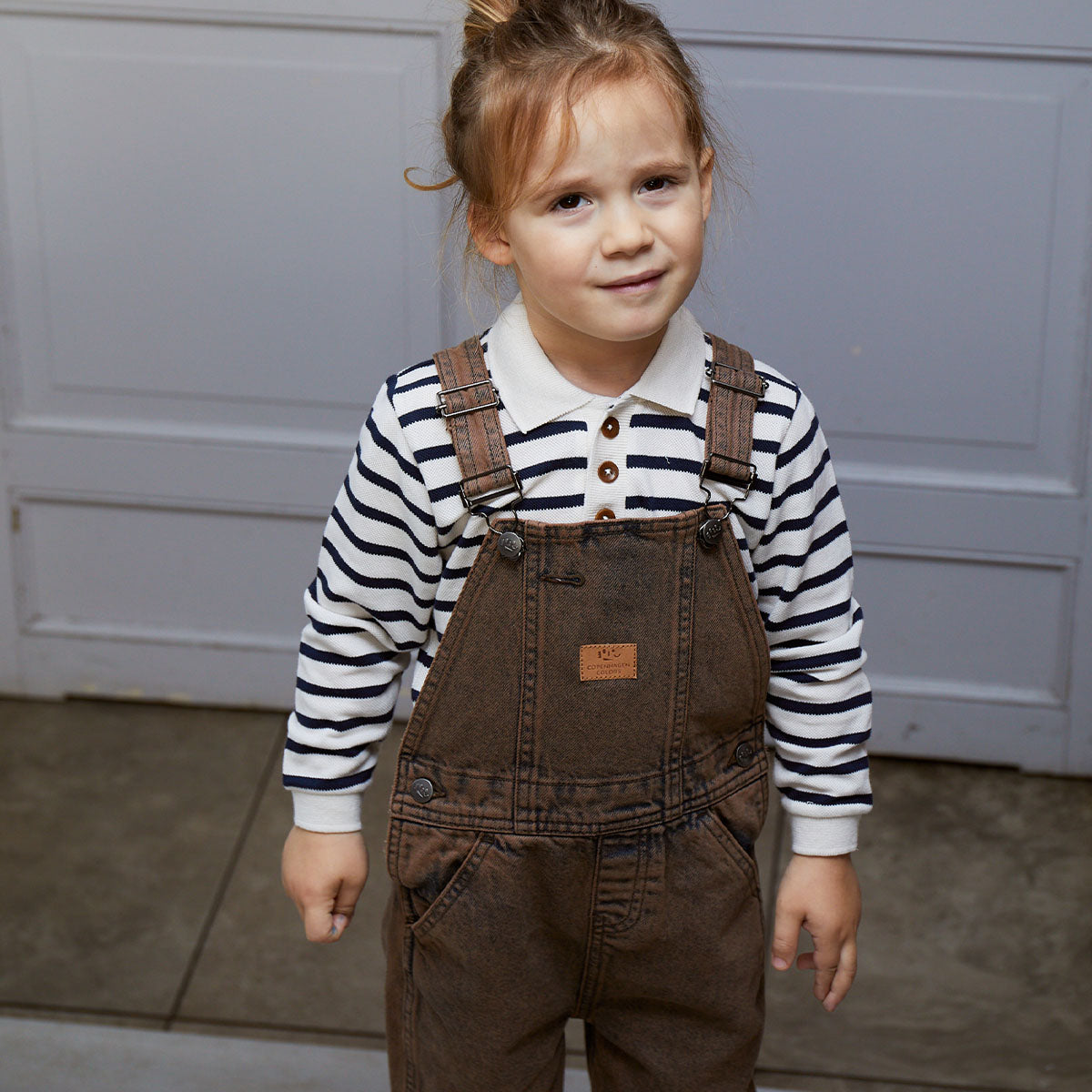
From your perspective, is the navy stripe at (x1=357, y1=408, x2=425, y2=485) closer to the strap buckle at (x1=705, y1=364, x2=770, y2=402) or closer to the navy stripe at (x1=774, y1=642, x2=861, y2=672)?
the strap buckle at (x1=705, y1=364, x2=770, y2=402)

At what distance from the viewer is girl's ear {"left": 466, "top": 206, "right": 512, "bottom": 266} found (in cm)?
108

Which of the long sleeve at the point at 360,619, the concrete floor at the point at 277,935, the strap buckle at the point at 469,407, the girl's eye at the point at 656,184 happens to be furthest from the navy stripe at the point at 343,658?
the concrete floor at the point at 277,935

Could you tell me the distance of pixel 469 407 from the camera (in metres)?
1.06

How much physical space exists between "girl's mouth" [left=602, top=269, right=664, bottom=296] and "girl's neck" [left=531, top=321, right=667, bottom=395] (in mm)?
85

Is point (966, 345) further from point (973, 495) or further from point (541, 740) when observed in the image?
point (541, 740)

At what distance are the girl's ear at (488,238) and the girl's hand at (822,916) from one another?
1.73ft

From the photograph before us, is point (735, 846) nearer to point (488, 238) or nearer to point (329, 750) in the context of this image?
point (329, 750)

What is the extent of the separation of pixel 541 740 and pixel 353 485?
24cm

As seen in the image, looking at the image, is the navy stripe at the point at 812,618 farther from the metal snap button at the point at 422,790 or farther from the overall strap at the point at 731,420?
the metal snap button at the point at 422,790

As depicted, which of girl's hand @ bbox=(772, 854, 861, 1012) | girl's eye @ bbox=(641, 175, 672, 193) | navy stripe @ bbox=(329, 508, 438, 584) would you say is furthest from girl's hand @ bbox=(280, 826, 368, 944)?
girl's eye @ bbox=(641, 175, 672, 193)

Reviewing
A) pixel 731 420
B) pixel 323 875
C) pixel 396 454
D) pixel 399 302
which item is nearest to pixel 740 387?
pixel 731 420

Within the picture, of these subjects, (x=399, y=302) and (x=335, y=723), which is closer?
(x=335, y=723)

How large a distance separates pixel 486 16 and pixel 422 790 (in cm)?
57

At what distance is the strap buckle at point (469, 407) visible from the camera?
1062 millimetres
